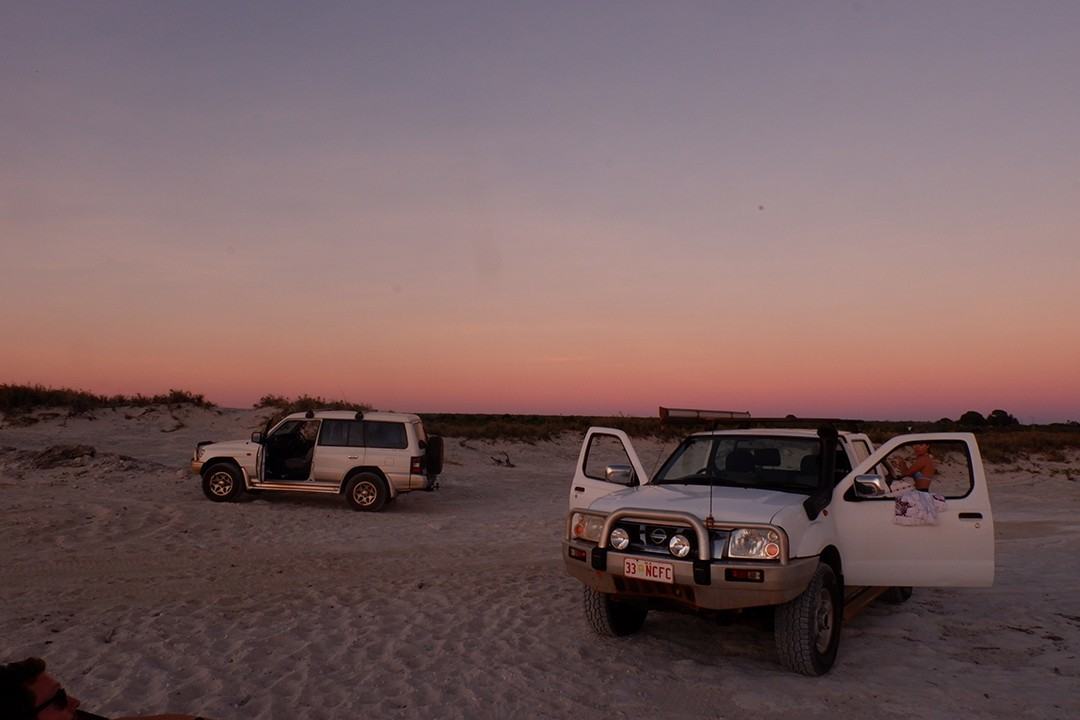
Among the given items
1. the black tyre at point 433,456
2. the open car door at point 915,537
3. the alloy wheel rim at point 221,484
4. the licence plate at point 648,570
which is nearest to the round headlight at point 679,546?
the licence plate at point 648,570

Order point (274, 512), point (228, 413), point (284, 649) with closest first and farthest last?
1. point (284, 649)
2. point (274, 512)
3. point (228, 413)

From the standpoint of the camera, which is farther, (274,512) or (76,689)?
(274,512)

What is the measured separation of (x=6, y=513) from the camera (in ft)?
41.8

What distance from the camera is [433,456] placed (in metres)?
16.3

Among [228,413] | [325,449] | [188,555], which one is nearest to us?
[188,555]

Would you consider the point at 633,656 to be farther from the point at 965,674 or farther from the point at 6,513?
the point at 6,513

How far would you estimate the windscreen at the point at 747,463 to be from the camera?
7121 mm

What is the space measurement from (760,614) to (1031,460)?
30.2 m

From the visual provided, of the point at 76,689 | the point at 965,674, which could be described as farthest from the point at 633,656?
the point at 76,689

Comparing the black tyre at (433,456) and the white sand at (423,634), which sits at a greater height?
the black tyre at (433,456)

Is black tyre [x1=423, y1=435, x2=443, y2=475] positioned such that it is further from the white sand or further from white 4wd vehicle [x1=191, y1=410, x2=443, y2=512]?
the white sand

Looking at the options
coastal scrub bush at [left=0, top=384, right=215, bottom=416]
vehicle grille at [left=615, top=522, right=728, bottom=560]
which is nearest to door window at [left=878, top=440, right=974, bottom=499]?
vehicle grille at [left=615, top=522, right=728, bottom=560]

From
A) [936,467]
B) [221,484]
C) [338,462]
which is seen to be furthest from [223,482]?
[936,467]

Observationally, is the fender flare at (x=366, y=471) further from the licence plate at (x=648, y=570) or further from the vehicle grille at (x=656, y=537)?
the licence plate at (x=648, y=570)
